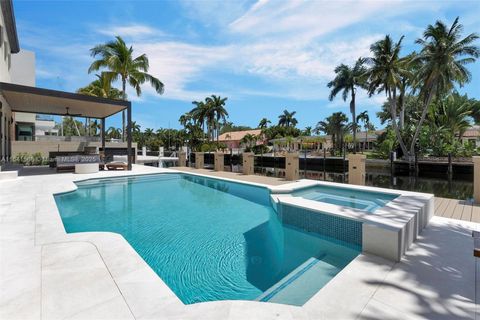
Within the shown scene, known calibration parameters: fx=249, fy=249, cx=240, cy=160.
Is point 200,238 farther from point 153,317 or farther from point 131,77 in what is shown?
point 131,77

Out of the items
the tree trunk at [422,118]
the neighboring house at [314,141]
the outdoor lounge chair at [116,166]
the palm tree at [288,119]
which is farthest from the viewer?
the palm tree at [288,119]

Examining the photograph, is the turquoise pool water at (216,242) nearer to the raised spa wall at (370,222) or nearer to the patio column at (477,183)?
the raised spa wall at (370,222)

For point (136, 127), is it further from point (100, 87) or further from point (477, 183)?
point (477, 183)

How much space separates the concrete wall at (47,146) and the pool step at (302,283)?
20.4 meters

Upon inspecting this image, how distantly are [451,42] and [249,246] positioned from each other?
81.6ft

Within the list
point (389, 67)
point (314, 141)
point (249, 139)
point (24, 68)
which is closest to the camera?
point (389, 67)

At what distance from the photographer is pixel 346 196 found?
7617mm

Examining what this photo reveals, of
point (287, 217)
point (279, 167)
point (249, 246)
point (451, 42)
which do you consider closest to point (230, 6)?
point (287, 217)

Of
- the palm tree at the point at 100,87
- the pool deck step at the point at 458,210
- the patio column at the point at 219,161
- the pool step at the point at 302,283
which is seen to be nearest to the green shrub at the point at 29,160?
the palm tree at the point at 100,87

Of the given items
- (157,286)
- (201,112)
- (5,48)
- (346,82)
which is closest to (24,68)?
(5,48)

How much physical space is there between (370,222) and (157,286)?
10.4ft

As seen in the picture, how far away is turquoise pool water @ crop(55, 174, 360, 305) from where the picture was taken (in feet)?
10.8

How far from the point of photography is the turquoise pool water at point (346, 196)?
670cm

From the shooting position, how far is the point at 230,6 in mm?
9117
